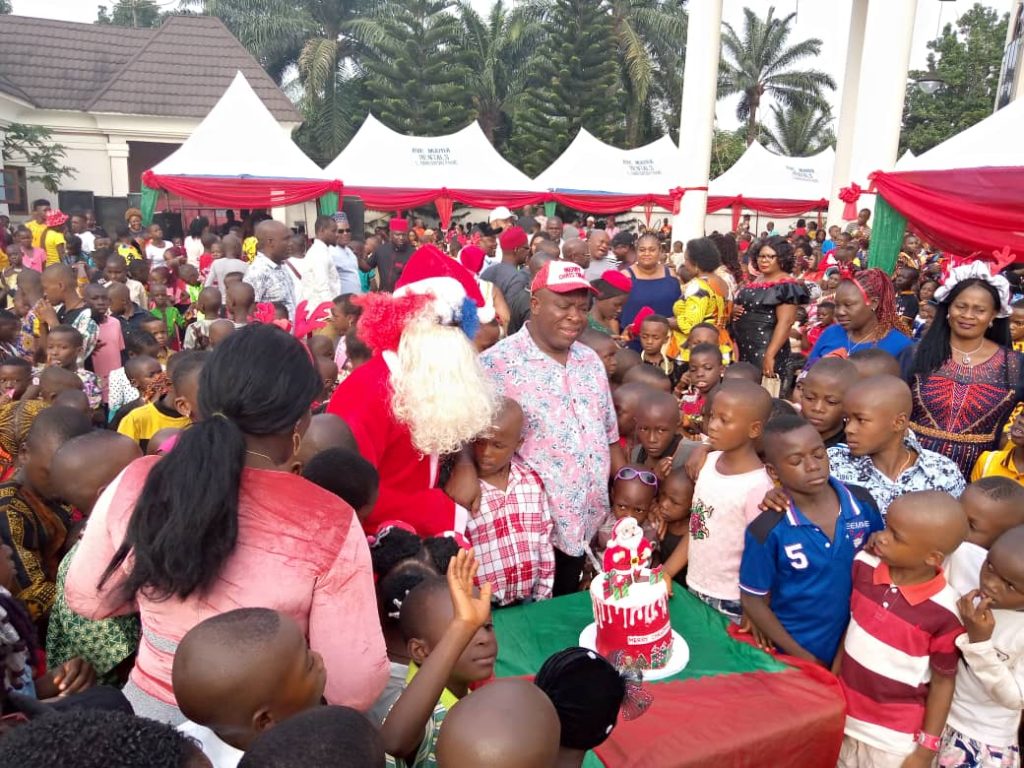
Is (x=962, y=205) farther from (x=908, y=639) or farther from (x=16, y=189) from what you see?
(x=16, y=189)

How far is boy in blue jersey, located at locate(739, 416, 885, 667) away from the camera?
2.48m

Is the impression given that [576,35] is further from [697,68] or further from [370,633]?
[370,633]

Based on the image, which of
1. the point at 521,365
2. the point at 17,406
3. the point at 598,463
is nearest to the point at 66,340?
the point at 17,406

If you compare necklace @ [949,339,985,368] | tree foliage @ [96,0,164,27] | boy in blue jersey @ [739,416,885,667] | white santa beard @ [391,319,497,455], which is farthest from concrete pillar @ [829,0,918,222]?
tree foliage @ [96,0,164,27]

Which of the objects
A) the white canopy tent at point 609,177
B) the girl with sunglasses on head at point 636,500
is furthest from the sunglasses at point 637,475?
the white canopy tent at point 609,177

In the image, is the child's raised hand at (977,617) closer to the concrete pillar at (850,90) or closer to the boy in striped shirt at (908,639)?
the boy in striped shirt at (908,639)

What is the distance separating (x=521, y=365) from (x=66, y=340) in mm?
3141

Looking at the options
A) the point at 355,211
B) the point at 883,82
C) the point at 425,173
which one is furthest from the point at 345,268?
the point at 355,211

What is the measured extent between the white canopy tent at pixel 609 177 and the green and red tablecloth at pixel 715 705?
1499 centimetres

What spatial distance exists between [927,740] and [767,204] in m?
19.6

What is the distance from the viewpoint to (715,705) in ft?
7.34

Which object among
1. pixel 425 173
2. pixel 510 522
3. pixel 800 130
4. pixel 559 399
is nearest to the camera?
pixel 510 522

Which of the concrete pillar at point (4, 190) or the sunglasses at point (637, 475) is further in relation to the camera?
the concrete pillar at point (4, 190)

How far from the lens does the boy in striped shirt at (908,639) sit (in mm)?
2248
